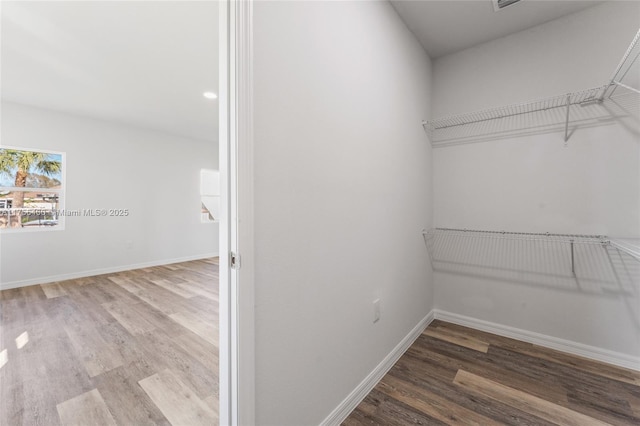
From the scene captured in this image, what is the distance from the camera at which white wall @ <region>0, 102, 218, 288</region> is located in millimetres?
3715

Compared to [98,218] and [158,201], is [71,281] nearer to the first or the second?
[98,218]

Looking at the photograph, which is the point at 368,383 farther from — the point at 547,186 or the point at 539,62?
the point at 539,62

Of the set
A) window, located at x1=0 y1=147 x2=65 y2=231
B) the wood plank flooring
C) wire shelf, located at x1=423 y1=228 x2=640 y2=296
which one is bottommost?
the wood plank flooring

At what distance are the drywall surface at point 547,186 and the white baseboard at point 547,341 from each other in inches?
1.6

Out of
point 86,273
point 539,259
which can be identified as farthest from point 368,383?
point 86,273

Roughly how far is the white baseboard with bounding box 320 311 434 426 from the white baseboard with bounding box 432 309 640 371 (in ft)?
1.60

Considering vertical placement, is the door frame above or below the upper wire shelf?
below

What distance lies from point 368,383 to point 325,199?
116 centimetres

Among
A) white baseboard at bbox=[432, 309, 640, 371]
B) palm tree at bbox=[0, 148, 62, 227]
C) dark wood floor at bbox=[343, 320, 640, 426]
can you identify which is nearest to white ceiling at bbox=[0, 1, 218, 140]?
palm tree at bbox=[0, 148, 62, 227]

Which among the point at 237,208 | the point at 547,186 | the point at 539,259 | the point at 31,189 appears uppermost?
the point at 31,189

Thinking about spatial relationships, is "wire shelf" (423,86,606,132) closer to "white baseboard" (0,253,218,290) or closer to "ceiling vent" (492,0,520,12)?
"ceiling vent" (492,0,520,12)

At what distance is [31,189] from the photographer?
3.77 m

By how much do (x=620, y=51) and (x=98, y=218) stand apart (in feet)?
20.8

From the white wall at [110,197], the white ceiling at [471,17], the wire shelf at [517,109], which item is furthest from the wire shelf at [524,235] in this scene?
the white wall at [110,197]
